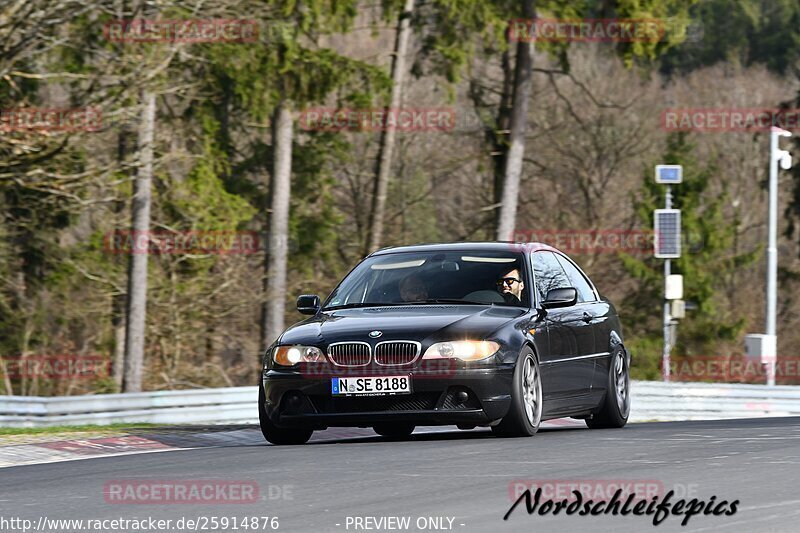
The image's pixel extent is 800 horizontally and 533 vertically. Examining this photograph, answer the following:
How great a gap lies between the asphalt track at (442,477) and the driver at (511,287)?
1.10 metres

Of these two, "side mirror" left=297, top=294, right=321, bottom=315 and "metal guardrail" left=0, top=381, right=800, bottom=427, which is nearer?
"side mirror" left=297, top=294, right=321, bottom=315

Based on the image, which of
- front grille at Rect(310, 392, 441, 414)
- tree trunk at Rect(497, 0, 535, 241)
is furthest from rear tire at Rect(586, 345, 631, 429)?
tree trunk at Rect(497, 0, 535, 241)

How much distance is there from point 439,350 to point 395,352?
1.03 ft

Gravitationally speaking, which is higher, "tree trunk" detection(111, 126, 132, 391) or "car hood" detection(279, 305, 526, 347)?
"car hood" detection(279, 305, 526, 347)

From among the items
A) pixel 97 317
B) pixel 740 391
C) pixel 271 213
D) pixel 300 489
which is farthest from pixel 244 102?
pixel 300 489

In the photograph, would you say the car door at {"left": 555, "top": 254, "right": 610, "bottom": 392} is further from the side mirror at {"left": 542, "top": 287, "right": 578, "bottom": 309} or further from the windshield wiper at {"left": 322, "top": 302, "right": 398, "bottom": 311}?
the windshield wiper at {"left": 322, "top": 302, "right": 398, "bottom": 311}

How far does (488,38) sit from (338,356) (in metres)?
23.0

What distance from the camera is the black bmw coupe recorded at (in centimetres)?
1064

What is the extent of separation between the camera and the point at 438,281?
470 inches

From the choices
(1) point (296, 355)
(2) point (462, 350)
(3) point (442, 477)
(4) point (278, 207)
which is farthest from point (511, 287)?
(4) point (278, 207)

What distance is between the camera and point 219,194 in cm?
3584

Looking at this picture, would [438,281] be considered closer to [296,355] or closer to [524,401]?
[524,401]

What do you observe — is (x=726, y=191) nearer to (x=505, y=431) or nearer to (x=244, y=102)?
(x=244, y=102)

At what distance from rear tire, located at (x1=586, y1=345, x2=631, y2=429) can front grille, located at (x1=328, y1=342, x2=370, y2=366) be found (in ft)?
10.6
